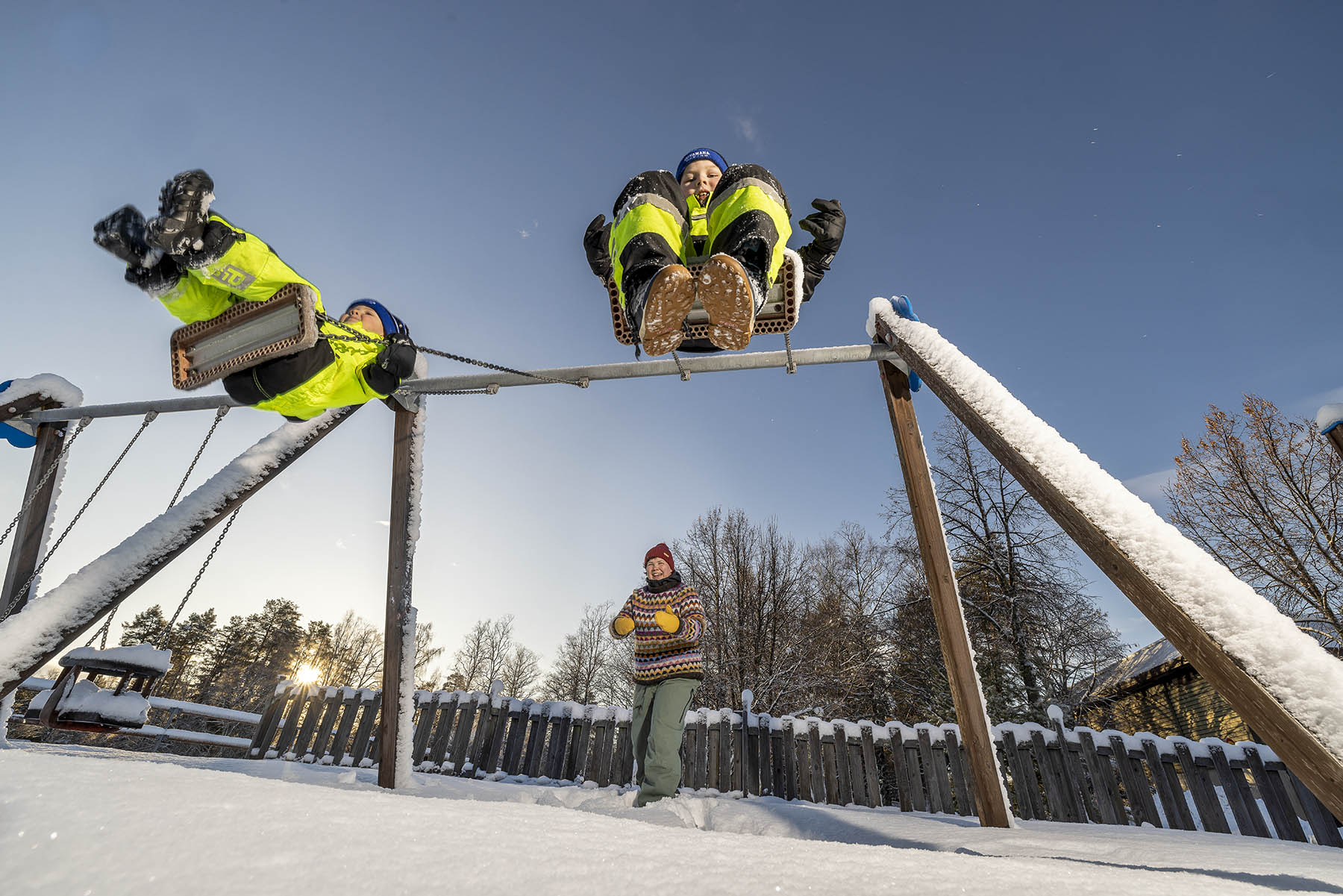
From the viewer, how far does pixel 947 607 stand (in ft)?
9.52

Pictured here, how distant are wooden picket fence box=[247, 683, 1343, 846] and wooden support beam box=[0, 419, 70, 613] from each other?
3.25m

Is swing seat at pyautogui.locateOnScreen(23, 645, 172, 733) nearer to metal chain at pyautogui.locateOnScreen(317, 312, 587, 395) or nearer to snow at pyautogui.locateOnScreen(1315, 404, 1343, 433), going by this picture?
metal chain at pyautogui.locateOnScreen(317, 312, 587, 395)

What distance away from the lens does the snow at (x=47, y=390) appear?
431 centimetres

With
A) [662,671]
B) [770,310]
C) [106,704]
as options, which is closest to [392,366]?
[770,310]

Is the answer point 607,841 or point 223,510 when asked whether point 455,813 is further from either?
point 223,510

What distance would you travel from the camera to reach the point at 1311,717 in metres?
1.00

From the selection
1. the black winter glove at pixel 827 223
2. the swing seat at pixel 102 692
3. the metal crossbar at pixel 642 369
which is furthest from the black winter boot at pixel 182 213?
the swing seat at pixel 102 692

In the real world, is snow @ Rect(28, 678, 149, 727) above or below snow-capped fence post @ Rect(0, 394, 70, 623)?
below

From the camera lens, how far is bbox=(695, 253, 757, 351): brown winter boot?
206 cm

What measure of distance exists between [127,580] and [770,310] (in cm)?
339

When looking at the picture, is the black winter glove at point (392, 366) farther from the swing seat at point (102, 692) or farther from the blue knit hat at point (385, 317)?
the swing seat at point (102, 692)

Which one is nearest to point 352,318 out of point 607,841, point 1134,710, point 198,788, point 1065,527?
point 198,788

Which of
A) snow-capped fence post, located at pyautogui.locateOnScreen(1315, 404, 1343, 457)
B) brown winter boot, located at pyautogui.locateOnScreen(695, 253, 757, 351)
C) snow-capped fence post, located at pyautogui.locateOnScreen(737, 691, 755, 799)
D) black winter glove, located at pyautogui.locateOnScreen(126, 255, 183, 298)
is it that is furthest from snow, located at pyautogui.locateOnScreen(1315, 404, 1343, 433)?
black winter glove, located at pyautogui.locateOnScreen(126, 255, 183, 298)

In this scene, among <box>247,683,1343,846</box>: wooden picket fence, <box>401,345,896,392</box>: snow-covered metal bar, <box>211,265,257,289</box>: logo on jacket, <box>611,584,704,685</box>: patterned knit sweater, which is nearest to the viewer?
<box>211,265,257,289</box>: logo on jacket
